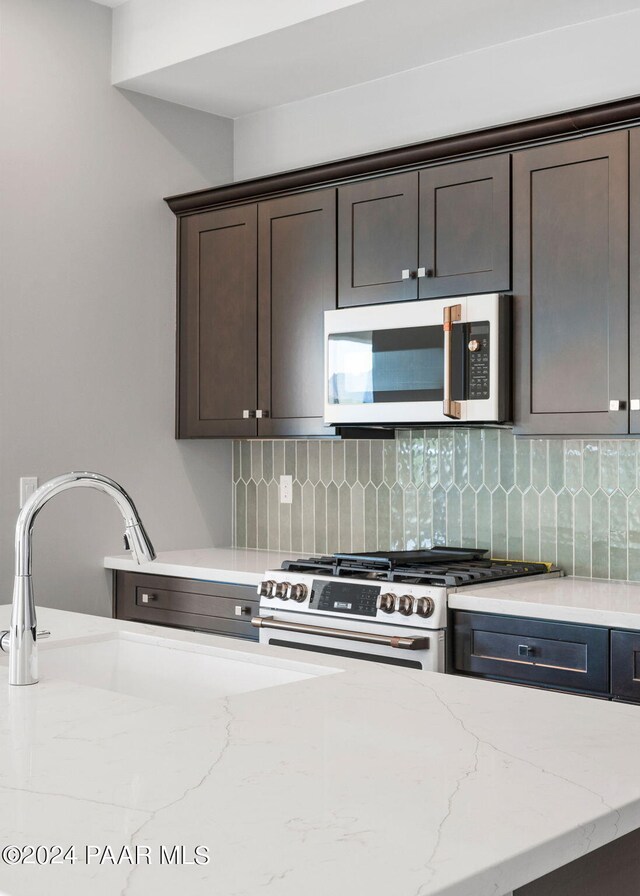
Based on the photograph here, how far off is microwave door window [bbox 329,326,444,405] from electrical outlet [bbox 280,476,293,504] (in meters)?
0.75

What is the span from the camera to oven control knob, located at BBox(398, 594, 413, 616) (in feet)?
9.80

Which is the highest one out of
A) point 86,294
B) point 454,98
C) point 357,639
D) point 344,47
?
point 344,47

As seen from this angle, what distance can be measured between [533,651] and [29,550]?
1591 mm

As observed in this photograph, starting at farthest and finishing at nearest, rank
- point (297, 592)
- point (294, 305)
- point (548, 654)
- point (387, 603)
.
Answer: point (294, 305) < point (297, 592) < point (387, 603) < point (548, 654)

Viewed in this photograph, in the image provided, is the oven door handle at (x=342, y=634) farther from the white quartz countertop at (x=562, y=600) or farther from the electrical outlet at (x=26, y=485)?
the electrical outlet at (x=26, y=485)

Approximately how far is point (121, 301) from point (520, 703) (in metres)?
2.93

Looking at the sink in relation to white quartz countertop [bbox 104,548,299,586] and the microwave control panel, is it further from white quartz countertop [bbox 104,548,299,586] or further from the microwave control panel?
the microwave control panel

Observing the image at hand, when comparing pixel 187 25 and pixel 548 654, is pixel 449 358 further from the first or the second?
pixel 187 25

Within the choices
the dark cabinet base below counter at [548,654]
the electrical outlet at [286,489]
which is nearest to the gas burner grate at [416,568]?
the dark cabinet base below counter at [548,654]

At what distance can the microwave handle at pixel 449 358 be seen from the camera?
128 inches

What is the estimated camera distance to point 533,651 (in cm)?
276

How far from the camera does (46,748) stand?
4.33 ft

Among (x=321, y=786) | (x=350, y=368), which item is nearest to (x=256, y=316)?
(x=350, y=368)

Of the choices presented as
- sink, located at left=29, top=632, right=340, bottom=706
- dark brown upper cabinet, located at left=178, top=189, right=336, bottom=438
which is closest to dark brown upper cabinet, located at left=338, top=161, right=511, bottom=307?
dark brown upper cabinet, located at left=178, top=189, right=336, bottom=438
